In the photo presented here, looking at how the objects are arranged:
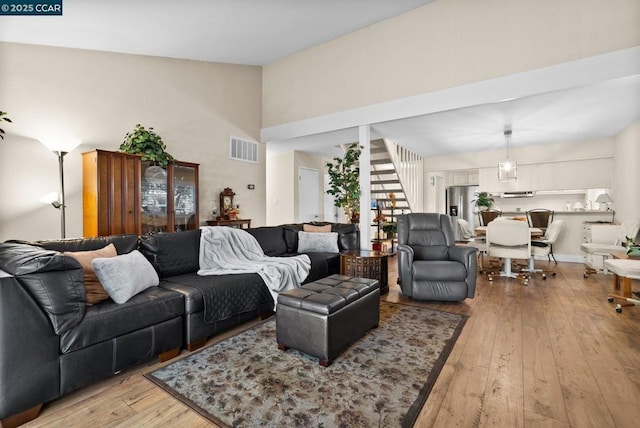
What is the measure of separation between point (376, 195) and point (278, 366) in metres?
6.09

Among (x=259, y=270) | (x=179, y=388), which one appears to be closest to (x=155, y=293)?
(x=179, y=388)

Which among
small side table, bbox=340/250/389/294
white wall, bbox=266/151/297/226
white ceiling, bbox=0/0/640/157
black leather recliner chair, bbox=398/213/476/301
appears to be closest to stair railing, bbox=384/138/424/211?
white ceiling, bbox=0/0/640/157

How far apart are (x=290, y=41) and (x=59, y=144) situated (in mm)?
3730

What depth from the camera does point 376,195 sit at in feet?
25.2

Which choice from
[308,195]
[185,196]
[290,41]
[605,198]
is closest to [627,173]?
[605,198]

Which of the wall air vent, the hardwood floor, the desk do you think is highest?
the wall air vent

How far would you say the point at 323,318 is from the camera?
6.62 ft

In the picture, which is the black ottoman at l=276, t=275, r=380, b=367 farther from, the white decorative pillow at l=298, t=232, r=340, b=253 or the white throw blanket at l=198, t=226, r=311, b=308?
the white decorative pillow at l=298, t=232, r=340, b=253

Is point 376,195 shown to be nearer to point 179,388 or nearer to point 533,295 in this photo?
point 533,295

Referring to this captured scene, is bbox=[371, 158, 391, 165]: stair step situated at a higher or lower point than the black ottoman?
higher

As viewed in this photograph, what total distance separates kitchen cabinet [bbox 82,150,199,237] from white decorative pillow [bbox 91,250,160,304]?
1.70 metres

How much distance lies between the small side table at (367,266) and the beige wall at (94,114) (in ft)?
8.97

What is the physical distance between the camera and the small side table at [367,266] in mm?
3746

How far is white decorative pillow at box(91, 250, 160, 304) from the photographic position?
2.05m
